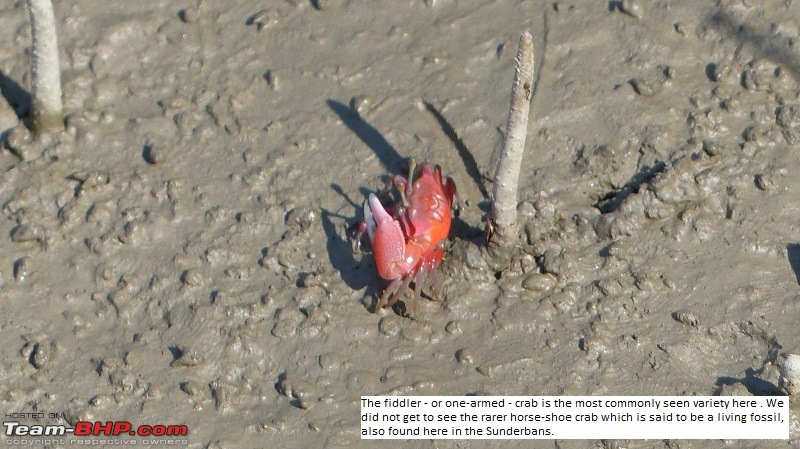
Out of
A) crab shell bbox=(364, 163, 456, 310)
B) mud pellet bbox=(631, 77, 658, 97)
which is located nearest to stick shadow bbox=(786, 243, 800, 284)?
mud pellet bbox=(631, 77, 658, 97)

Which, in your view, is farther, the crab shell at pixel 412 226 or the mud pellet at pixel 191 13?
the mud pellet at pixel 191 13

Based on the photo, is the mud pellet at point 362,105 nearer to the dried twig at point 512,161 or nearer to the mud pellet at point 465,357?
the dried twig at point 512,161

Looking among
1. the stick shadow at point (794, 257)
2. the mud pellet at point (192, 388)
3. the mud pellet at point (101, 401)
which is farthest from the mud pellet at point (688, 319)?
the mud pellet at point (101, 401)

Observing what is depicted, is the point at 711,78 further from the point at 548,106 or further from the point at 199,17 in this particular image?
the point at 199,17

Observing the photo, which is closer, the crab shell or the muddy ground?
the muddy ground

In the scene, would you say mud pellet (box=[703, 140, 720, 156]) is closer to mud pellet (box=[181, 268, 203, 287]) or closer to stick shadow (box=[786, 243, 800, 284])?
stick shadow (box=[786, 243, 800, 284])

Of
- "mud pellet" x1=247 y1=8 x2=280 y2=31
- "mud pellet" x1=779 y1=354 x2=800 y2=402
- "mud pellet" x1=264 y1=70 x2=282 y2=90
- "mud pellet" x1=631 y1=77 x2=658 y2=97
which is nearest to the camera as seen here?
"mud pellet" x1=779 y1=354 x2=800 y2=402

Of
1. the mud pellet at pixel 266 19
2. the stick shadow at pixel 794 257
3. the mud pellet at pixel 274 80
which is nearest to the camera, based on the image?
the stick shadow at pixel 794 257
